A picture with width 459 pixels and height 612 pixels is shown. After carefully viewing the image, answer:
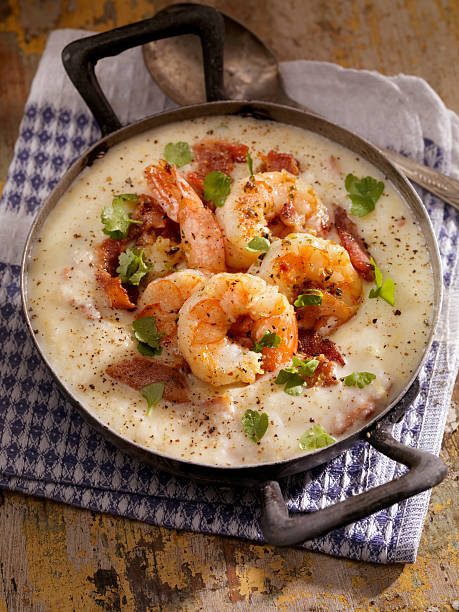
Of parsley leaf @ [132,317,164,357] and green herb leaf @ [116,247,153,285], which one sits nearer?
parsley leaf @ [132,317,164,357]

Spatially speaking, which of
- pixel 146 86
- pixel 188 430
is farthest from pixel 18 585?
pixel 146 86

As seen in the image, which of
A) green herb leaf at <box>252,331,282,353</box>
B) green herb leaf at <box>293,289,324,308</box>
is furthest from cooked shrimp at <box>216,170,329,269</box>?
green herb leaf at <box>252,331,282,353</box>

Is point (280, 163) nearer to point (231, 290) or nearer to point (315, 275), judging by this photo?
point (315, 275)

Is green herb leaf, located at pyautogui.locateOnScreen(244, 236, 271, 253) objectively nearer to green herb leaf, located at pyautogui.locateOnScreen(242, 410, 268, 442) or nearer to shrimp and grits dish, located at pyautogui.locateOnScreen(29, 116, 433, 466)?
shrimp and grits dish, located at pyautogui.locateOnScreen(29, 116, 433, 466)

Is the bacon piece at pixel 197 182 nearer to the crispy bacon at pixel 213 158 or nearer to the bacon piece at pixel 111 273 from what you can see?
the crispy bacon at pixel 213 158

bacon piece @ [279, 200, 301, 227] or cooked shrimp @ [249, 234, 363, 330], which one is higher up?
bacon piece @ [279, 200, 301, 227]

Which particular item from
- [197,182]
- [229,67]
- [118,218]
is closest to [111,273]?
[118,218]

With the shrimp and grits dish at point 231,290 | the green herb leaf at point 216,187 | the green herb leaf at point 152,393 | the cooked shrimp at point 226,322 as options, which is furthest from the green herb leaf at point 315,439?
the green herb leaf at point 216,187
